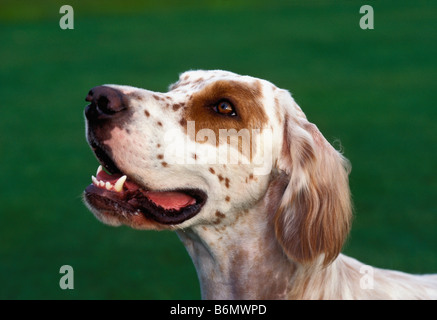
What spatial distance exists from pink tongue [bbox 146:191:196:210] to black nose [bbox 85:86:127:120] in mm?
451

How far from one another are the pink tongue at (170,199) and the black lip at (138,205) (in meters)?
0.02

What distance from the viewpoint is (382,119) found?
11578 millimetres

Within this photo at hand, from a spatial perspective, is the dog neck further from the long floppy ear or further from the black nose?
the black nose

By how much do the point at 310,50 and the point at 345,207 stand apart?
1429 cm

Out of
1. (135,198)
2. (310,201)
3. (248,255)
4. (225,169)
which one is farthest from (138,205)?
(310,201)

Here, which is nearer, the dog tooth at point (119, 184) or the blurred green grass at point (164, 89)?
the dog tooth at point (119, 184)

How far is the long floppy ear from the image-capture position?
3268mm

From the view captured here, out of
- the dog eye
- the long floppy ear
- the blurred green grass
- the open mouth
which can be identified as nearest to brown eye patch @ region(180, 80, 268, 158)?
the dog eye

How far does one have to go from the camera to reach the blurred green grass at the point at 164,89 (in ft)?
21.5

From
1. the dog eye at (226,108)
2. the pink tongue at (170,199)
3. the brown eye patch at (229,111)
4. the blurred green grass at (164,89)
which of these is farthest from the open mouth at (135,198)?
the blurred green grass at (164,89)

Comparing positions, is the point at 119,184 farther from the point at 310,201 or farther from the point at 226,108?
the point at 310,201

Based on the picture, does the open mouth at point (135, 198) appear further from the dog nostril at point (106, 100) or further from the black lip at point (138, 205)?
the dog nostril at point (106, 100)
